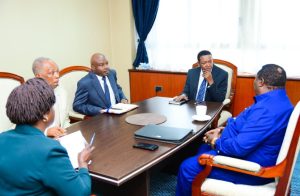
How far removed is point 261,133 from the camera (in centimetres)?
163

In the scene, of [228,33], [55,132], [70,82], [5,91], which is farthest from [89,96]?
[228,33]

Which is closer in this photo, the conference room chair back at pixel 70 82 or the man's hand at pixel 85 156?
the man's hand at pixel 85 156

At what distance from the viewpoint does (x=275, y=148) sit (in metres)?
1.69

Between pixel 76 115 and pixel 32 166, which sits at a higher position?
pixel 32 166

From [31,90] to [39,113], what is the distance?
9 centimetres

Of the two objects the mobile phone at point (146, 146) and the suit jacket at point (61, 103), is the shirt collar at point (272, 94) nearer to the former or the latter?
the mobile phone at point (146, 146)

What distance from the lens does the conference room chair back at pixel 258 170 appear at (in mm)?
1479

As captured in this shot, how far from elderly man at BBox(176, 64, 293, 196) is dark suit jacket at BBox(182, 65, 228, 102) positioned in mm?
1105

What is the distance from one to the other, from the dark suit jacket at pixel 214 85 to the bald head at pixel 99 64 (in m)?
0.92

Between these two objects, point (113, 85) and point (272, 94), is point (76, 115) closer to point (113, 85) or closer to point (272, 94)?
point (113, 85)

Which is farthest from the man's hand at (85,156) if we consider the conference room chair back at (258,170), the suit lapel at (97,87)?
the suit lapel at (97,87)

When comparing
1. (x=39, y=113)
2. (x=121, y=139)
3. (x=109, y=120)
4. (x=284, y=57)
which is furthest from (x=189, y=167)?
(x=284, y=57)

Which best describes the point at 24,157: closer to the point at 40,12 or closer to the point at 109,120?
the point at 109,120

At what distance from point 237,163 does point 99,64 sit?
5.62ft
